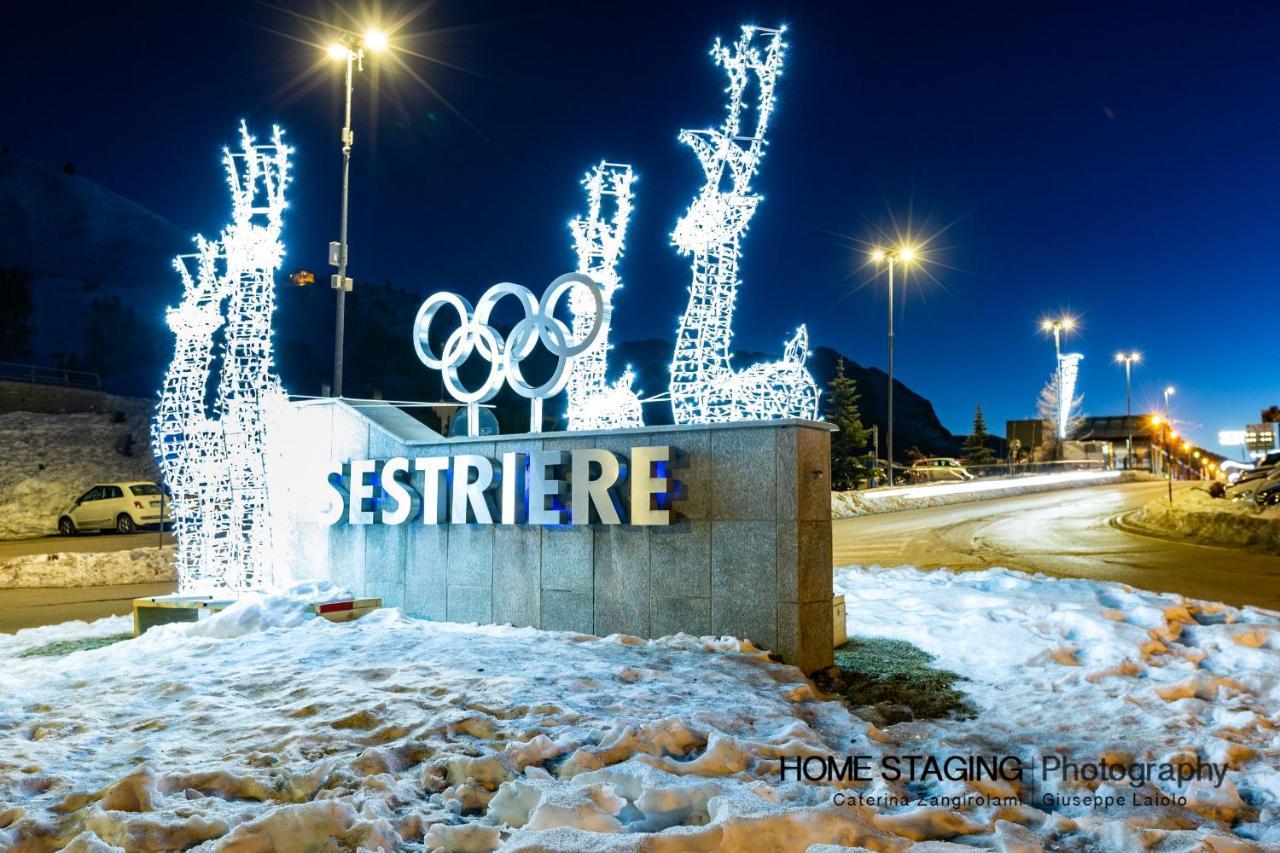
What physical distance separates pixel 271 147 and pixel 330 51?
12.8 feet

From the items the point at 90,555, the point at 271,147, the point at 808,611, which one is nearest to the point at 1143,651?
the point at 808,611

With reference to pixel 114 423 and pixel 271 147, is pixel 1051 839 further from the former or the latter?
pixel 114 423

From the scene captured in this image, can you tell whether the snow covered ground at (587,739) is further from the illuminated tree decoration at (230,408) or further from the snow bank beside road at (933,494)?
the snow bank beside road at (933,494)

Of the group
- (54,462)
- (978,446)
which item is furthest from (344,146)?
(978,446)

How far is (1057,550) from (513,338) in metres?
12.2

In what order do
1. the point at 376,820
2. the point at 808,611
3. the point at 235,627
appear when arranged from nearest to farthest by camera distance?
1. the point at 376,820
2. the point at 808,611
3. the point at 235,627

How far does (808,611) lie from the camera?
730cm

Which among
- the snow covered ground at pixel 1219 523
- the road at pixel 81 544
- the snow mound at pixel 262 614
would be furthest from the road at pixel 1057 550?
the road at pixel 81 544

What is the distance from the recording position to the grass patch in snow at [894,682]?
20.1ft

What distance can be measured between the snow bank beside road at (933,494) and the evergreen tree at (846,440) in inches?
248

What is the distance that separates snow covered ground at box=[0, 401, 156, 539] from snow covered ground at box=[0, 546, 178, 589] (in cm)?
1661

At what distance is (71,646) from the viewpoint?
29.4 ft

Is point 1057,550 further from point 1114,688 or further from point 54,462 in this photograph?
point 54,462

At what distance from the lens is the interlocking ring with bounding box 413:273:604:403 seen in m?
9.67
